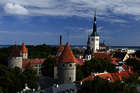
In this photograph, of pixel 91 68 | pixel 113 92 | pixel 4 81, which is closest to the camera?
pixel 113 92

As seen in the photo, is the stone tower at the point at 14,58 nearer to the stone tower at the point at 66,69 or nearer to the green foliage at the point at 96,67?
the green foliage at the point at 96,67

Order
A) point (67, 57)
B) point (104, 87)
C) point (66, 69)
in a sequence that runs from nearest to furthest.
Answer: point (104, 87)
point (66, 69)
point (67, 57)

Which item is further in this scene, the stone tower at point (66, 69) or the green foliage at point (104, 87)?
the stone tower at point (66, 69)

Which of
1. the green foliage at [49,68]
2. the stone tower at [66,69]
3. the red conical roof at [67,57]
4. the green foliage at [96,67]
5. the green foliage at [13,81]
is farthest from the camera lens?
the green foliage at [49,68]

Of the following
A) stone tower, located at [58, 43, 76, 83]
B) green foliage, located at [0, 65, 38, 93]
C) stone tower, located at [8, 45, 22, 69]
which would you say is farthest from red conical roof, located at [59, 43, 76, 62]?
stone tower, located at [8, 45, 22, 69]

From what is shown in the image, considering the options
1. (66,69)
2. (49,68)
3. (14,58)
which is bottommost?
(49,68)

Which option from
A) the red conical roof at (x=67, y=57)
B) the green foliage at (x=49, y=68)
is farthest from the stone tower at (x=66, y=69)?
the green foliage at (x=49, y=68)

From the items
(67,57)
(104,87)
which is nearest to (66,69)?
(67,57)

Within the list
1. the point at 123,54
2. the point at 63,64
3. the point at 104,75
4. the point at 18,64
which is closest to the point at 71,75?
the point at 63,64

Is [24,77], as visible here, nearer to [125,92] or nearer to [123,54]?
[125,92]

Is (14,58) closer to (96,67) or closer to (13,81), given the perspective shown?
(13,81)

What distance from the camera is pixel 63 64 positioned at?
1305 inches

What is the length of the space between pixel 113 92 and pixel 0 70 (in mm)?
21731

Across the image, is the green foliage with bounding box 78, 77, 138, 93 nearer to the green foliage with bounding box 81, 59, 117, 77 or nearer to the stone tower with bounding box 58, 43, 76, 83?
the stone tower with bounding box 58, 43, 76, 83
